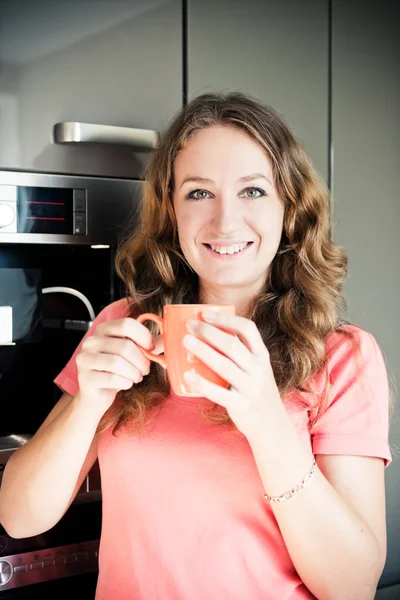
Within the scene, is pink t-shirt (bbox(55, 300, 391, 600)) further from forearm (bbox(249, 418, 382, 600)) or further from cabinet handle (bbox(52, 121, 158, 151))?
cabinet handle (bbox(52, 121, 158, 151))

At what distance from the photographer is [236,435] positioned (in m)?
1.11

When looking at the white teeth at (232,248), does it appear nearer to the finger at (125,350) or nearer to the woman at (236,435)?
the woman at (236,435)

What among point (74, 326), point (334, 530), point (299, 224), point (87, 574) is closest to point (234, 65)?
point (299, 224)

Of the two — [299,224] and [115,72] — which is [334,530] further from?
[115,72]

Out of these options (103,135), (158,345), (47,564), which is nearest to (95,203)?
(103,135)

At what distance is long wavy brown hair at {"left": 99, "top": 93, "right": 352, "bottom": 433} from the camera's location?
116cm

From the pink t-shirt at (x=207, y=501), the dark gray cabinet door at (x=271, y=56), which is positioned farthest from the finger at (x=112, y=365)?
the dark gray cabinet door at (x=271, y=56)

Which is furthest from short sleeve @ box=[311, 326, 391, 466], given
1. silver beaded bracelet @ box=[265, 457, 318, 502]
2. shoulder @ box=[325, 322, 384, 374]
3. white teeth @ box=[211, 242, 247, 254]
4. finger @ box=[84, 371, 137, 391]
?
finger @ box=[84, 371, 137, 391]

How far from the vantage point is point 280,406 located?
2.98 ft

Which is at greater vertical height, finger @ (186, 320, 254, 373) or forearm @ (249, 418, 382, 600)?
finger @ (186, 320, 254, 373)

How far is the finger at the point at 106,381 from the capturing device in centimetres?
94

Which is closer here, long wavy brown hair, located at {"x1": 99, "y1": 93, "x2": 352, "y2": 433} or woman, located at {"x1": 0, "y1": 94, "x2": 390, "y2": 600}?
woman, located at {"x1": 0, "y1": 94, "x2": 390, "y2": 600}

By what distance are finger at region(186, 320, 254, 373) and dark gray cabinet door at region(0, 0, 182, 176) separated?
577 mm

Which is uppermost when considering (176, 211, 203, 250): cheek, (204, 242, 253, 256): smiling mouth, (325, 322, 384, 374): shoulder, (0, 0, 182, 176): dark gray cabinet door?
(0, 0, 182, 176): dark gray cabinet door
